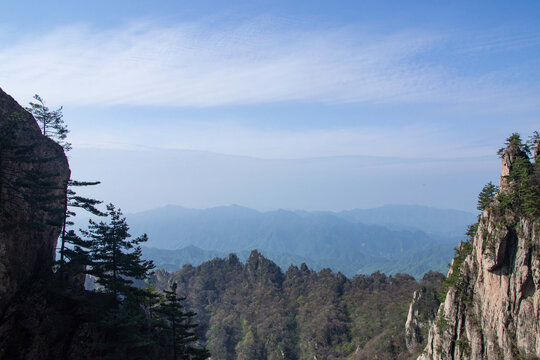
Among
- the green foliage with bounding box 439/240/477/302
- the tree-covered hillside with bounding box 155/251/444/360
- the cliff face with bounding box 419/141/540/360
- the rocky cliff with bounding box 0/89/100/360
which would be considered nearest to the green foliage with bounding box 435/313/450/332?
the cliff face with bounding box 419/141/540/360

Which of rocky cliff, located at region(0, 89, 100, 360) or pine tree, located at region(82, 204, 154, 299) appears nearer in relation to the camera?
rocky cliff, located at region(0, 89, 100, 360)

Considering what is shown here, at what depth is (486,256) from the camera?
3541cm

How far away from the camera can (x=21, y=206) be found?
22.9 meters

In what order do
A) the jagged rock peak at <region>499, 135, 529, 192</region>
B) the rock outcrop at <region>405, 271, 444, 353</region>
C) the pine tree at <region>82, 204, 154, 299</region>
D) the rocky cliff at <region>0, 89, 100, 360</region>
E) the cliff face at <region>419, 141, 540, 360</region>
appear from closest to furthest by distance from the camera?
the rocky cliff at <region>0, 89, 100, 360</region> < the pine tree at <region>82, 204, 154, 299</region> < the cliff face at <region>419, 141, 540, 360</region> < the jagged rock peak at <region>499, 135, 529, 192</region> < the rock outcrop at <region>405, 271, 444, 353</region>

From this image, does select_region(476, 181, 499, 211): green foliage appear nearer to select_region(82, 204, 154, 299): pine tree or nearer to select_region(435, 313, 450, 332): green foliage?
select_region(435, 313, 450, 332): green foliage

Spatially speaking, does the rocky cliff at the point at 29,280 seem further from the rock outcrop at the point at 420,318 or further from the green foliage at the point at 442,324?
the rock outcrop at the point at 420,318

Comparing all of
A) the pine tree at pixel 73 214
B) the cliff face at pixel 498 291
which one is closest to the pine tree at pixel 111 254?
the pine tree at pixel 73 214

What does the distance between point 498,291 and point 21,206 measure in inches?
1596

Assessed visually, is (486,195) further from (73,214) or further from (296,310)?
(296,310)

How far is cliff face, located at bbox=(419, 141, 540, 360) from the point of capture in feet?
106

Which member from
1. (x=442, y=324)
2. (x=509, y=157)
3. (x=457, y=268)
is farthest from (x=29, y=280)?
(x=509, y=157)

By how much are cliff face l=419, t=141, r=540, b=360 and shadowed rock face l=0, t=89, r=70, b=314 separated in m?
37.8

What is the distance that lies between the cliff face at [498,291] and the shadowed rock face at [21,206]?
3779cm

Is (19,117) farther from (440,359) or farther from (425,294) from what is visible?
(425,294)
